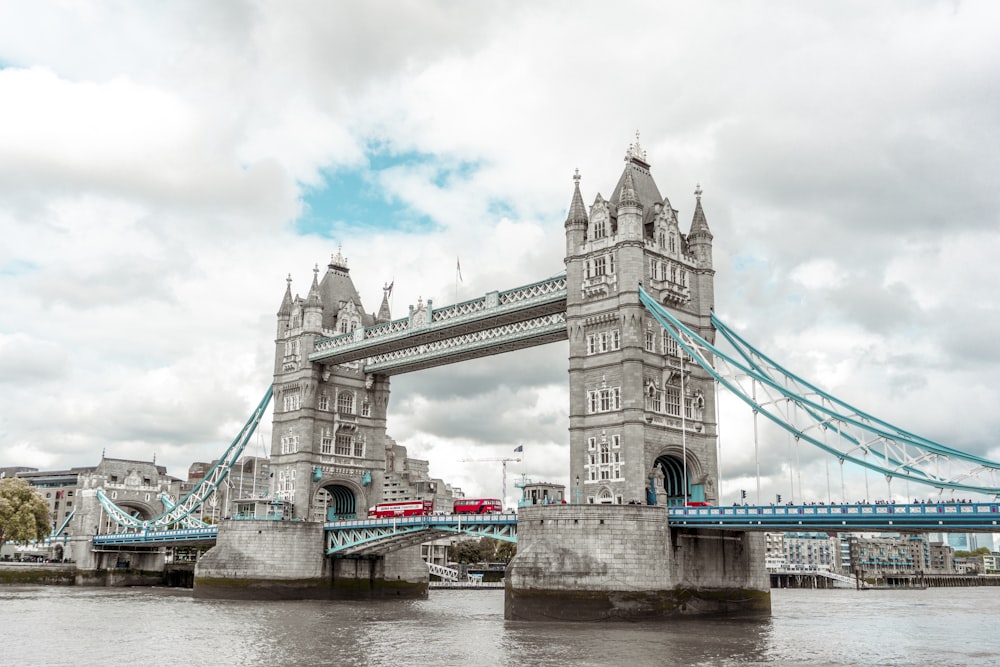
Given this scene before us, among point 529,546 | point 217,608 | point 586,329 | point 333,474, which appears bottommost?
point 217,608

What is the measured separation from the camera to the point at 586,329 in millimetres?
53969

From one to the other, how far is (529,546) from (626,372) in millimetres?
10822

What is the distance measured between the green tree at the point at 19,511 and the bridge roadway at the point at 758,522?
1571 inches

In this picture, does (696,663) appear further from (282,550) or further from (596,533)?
(282,550)

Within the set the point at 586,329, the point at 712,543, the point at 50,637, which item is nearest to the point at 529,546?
the point at 712,543

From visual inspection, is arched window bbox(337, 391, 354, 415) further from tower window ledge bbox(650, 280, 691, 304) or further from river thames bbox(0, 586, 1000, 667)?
tower window ledge bbox(650, 280, 691, 304)

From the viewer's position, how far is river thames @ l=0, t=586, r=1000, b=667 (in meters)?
32.3

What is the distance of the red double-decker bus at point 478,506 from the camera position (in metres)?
58.6

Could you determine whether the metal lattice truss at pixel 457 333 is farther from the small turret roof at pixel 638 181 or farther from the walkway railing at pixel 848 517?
the walkway railing at pixel 848 517

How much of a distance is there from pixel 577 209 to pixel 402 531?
75.4ft

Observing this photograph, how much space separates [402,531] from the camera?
200 feet

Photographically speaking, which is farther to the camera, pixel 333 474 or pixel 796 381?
pixel 333 474

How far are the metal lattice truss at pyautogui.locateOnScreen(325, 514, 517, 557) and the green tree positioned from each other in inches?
1543

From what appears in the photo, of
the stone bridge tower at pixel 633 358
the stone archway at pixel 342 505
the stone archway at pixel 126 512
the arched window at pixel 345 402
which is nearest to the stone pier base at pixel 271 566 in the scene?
the stone archway at pixel 342 505
